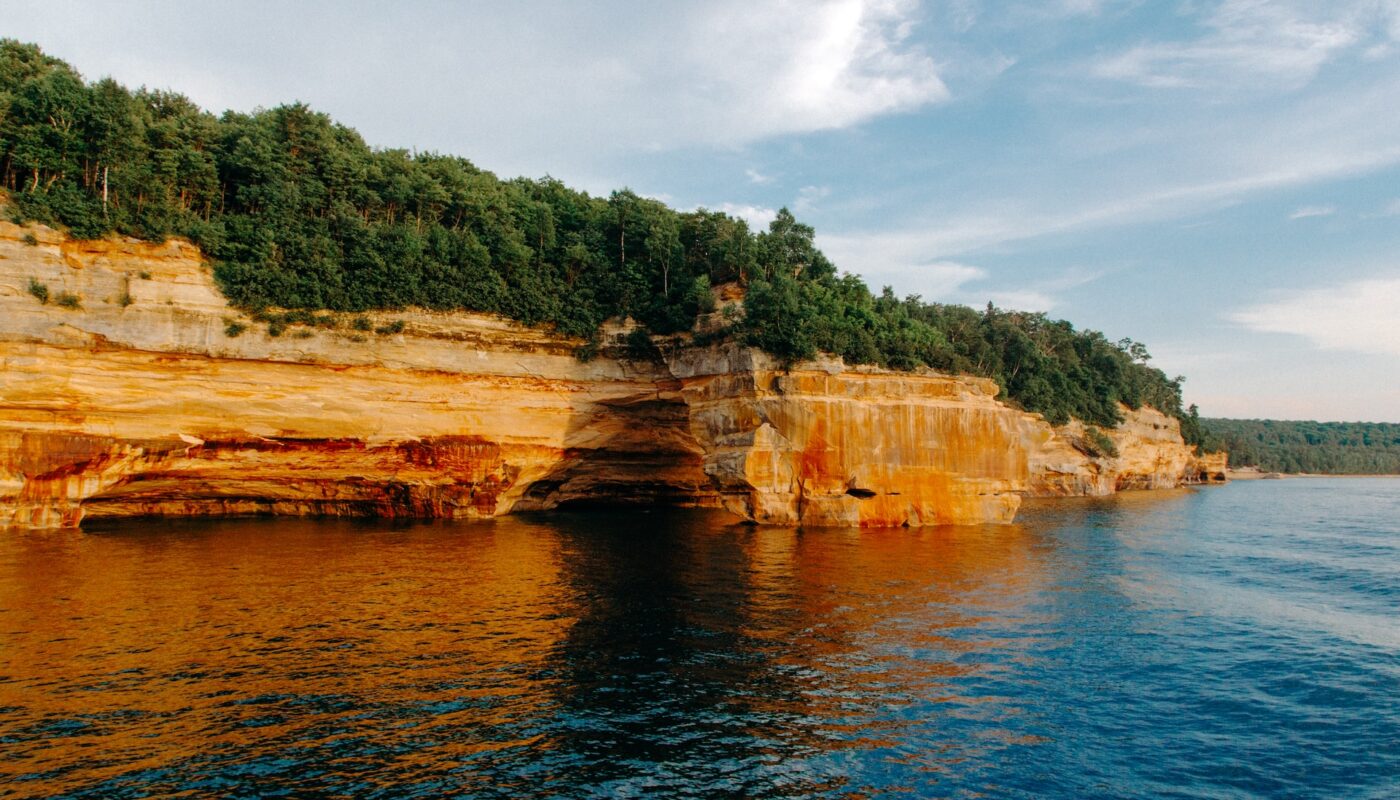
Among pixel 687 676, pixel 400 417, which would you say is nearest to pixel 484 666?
pixel 687 676

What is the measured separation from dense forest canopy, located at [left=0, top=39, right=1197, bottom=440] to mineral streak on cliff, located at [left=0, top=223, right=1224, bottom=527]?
61.7 inches

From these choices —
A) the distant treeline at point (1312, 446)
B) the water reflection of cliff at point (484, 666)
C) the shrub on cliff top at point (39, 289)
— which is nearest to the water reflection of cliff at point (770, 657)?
the water reflection of cliff at point (484, 666)

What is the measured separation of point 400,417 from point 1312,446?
202m

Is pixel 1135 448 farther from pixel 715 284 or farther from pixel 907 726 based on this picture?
pixel 907 726

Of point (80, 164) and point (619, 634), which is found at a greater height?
point (80, 164)

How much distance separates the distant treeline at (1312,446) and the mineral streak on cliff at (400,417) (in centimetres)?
11117

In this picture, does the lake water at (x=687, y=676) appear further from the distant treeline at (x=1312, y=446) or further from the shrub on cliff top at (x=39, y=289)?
the distant treeline at (x=1312, y=446)

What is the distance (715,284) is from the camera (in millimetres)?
40875

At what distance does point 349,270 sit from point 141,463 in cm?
1214

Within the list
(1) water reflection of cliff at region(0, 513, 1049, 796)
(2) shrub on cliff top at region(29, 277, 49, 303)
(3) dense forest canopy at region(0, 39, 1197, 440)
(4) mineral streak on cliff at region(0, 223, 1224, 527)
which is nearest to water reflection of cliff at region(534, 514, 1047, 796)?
(1) water reflection of cliff at region(0, 513, 1049, 796)

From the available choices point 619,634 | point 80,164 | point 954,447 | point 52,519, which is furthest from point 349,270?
point 954,447

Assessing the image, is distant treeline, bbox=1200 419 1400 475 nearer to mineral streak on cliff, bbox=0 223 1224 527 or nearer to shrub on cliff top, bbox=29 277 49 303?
mineral streak on cliff, bbox=0 223 1224 527

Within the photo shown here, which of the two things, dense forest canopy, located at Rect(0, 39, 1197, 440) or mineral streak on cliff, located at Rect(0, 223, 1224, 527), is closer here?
mineral streak on cliff, located at Rect(0, 223, 1224, 527)

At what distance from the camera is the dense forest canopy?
29.3 m
